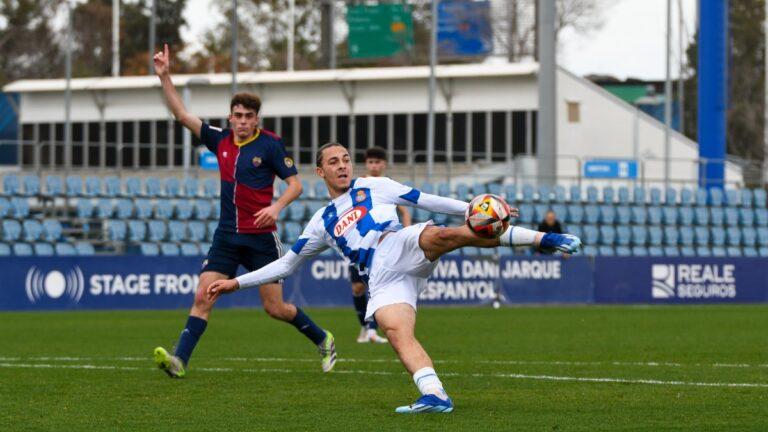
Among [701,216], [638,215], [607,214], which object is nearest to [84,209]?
[607,214]

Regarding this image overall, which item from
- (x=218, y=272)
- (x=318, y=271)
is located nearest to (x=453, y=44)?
(x=318, y=271)

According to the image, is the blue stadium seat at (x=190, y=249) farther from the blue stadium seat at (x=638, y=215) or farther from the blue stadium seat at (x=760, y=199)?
the blue stadium seat at (x=760, y=199)

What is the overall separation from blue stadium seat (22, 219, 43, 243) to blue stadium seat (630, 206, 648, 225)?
1415cm

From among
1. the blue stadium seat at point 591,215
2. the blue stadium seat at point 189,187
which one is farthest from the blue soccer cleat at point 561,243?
the blue stadium seat at point 591,215

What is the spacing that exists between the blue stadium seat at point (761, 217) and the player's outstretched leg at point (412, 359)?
93.1ft

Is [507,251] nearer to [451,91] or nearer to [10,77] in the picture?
[451,91]

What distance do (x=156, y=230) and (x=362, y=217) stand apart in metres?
20.2

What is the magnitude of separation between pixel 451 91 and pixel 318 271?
2794cm

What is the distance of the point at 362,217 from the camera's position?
29.7 feet

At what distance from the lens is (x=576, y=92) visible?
5234 cm

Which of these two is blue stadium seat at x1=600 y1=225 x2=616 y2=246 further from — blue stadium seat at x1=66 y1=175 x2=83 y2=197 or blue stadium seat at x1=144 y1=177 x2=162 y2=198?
blue stadium seat at x1=66 y1=175 x2=83 y2=197

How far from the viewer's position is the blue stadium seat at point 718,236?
1367 inches

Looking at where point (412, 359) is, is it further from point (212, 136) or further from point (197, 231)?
point (197, 231)

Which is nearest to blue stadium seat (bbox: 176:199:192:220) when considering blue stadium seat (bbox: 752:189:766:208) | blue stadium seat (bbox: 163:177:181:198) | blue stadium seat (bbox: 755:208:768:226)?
blue stadium seat (bbox: 163:177:181:198)
